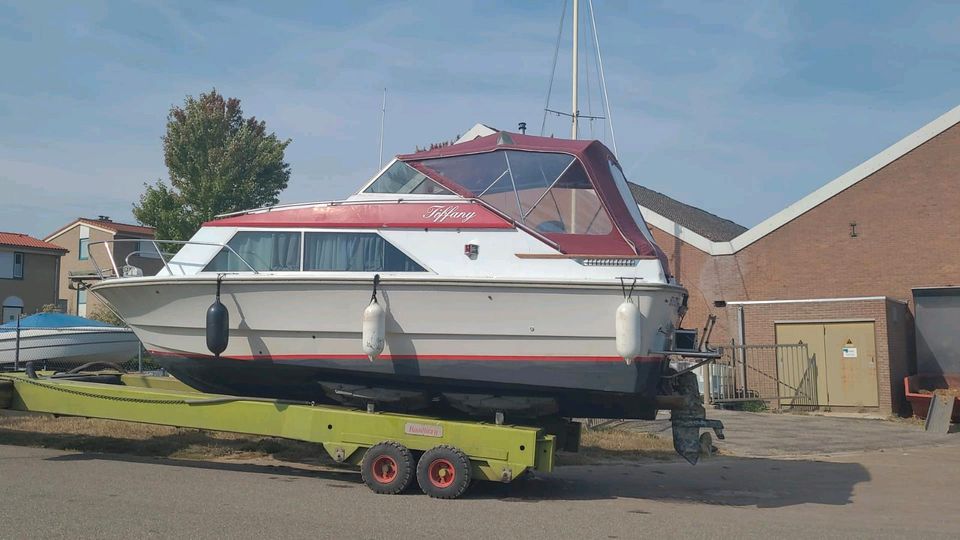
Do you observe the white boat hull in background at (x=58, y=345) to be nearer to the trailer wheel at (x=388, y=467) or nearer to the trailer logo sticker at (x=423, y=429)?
the trailer wheel at (x=388, y=467)

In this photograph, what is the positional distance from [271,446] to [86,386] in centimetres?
236

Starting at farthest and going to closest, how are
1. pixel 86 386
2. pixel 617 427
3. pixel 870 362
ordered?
pixel 870 362
pixel 617 427
pixel 86 386

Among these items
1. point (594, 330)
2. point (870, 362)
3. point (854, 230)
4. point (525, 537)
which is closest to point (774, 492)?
point (594, 330)

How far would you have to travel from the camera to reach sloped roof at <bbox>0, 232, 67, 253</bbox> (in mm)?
34469

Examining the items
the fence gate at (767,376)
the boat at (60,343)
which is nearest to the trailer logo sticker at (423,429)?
the boat at (60,343)

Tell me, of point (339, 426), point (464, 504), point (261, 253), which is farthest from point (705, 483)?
point (261, 253)

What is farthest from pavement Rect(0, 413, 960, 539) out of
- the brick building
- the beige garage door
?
the brick building

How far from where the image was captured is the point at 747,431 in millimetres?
15078

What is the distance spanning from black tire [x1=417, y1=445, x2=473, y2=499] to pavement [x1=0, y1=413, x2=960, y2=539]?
0.45 ft

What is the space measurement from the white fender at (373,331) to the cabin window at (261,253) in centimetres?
109

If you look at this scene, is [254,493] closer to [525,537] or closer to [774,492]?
[525,537]

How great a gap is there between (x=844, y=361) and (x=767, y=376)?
1.75m

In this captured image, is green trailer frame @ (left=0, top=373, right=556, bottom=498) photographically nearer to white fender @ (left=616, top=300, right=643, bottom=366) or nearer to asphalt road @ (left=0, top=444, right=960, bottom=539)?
asphalt road @ (left=0, top=444, right=960, bottom=539)

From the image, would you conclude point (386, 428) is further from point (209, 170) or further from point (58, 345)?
point (209, 170)
